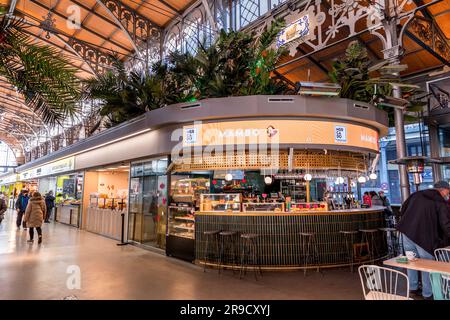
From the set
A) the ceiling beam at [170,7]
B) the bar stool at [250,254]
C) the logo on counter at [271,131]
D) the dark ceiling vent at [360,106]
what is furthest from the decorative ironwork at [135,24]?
the bar stool at [250,254]

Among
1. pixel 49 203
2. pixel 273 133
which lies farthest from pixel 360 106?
pixel 49 203

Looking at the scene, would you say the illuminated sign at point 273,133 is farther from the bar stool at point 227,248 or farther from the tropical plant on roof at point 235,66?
the bar stool at point 227,248

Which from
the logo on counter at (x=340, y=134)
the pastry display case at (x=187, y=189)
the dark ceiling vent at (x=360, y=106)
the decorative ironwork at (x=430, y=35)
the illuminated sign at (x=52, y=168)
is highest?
the decorative ironwork at (x=430, y=35)

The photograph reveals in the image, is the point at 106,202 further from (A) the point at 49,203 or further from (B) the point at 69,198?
(A) the point at 49,203

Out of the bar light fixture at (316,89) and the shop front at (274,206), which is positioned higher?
the bar light fixture at (316,89)

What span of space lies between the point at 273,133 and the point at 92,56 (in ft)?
47.2

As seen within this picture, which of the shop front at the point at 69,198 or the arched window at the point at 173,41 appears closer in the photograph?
the shop front at the point at 69,198

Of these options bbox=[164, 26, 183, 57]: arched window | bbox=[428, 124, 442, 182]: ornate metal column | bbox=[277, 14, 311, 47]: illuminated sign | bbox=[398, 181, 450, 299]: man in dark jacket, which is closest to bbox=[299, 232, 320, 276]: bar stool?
bbox=[398, 181, 450, 299]: man in dark jacket

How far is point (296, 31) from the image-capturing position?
10.3m

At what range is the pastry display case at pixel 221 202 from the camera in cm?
627

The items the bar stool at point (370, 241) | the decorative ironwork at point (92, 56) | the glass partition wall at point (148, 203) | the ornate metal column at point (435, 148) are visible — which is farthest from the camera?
the decorative ironwork at point (92, 56)

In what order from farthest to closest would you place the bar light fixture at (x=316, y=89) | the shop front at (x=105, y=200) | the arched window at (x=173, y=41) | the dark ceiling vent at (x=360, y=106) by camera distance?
the arched window at (x=173, y=41), the shop front at (x=105, y=200), the dark ceiling vent at (x=360, y=106), the bar light fixture at (x=316, y=89)

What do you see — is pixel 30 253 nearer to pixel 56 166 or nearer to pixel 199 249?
pixel 199 249

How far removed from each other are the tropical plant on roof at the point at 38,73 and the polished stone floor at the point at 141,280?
2673 mm
